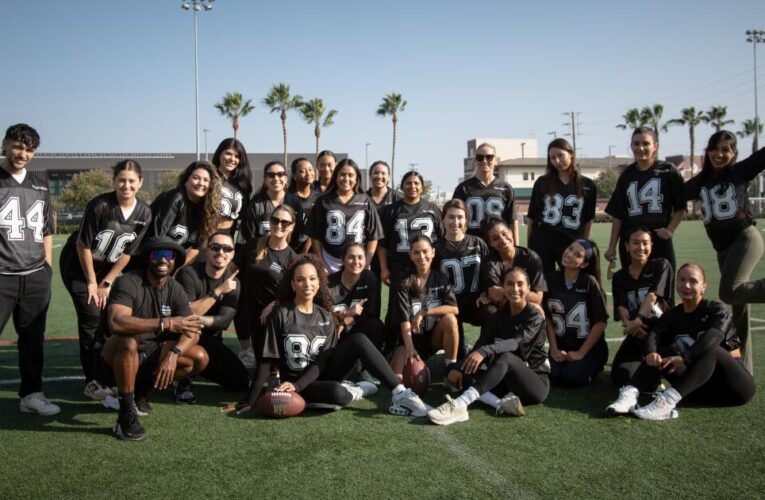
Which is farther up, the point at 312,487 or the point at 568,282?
the point at 568,282

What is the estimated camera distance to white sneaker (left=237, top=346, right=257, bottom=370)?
253 inches

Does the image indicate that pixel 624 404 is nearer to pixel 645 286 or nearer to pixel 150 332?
pixel 645 286

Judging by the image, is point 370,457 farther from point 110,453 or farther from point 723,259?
point 723,259

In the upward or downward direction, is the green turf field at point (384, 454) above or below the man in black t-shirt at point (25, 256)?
below

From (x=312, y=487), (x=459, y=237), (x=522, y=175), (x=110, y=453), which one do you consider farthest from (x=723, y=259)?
(x=522, y=175)

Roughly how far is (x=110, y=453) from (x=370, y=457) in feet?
5.54

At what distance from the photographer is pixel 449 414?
4.52m

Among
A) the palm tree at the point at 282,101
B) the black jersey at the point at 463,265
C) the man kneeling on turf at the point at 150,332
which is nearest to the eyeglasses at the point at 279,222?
the man kneeling on turf at the point at 150,332

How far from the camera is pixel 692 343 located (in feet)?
16.1

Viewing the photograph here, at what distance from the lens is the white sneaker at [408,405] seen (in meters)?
4.71

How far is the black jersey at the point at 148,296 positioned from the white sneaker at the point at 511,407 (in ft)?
8.22

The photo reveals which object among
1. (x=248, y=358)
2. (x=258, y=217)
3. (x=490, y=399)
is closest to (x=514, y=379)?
(x=490, y=399)

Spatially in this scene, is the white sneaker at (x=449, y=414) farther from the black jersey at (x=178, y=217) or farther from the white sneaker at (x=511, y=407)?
the black jersey at (x=178, y=217)

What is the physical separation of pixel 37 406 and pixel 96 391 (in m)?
0.47
